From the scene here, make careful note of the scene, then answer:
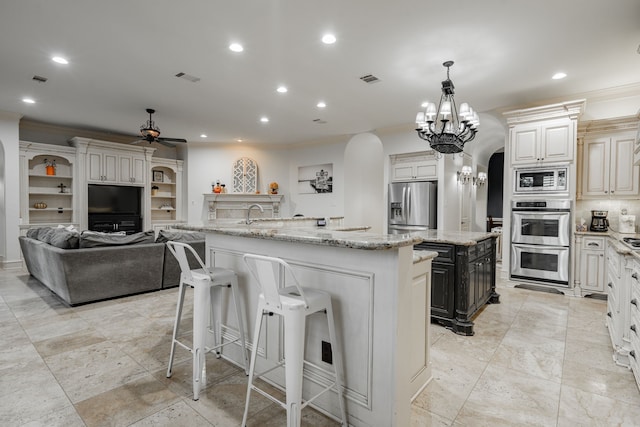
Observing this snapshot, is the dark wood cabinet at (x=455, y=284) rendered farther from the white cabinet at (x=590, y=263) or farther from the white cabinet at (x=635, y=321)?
the white cabinet at (x=590, y=263)

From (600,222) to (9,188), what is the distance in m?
9.69

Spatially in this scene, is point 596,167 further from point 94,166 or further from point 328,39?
point 94,166

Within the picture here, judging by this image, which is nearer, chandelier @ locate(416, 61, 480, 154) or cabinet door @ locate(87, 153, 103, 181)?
chandelier @ locate(416, 61, 480, 154)

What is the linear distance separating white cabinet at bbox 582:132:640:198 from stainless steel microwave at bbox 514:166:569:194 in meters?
0.43

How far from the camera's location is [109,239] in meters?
4.12

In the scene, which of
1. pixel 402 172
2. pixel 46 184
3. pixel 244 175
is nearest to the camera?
pixel 402 172

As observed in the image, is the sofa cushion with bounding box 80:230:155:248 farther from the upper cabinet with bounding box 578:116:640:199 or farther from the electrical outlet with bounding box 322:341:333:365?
the upper cabinet with bounding box 578:116:640:199

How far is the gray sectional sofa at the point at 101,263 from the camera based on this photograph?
3791 millimetres

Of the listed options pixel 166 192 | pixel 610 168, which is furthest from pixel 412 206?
pixel 166 192

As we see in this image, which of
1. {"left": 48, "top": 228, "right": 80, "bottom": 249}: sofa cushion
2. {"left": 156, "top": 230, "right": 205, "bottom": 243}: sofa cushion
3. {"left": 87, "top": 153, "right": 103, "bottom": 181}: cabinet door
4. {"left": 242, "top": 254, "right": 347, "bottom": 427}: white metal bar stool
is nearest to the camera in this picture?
{"left": 242, "top": 254, "right": 347, "bottom": 427}: white metal bar stool

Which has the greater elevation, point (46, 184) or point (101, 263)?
point (46, 184)

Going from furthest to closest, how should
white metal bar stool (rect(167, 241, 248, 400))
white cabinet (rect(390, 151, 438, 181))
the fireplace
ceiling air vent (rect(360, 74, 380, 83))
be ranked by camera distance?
the fireplace < white cabinet (rect(390, 151, 438, 181)) < ceiling air vent (rect(360, 74, 380, 83)) < white metal bar stool (rect(167, 241, 248, 400))

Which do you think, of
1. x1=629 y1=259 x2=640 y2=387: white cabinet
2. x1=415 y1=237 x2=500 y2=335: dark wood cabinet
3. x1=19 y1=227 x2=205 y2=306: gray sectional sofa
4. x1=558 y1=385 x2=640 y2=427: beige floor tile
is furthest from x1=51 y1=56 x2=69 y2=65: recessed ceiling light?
x1=629 y1=259 x2=640 y2=387: white cabinet

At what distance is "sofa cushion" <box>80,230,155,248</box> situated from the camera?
3.91 m
